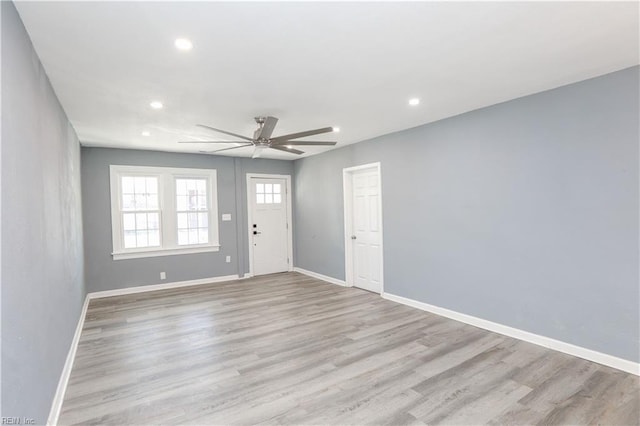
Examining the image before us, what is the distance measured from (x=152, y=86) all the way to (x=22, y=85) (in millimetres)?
1131

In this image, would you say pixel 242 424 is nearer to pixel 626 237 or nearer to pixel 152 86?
pixel 152 86

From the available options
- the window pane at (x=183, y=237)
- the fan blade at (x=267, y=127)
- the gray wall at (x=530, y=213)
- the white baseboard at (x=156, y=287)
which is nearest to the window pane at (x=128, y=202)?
the window pane at (x=183, y=237)

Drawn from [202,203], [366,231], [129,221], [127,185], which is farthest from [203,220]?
[366,231]

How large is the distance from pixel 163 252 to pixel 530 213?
225 inches

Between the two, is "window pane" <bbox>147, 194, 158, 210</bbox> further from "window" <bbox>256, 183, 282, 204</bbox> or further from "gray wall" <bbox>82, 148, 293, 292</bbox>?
"window" <bbox>256, 183, 282, 204</bbox>

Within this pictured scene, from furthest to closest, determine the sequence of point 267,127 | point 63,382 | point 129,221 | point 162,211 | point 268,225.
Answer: point 268,225 < point 162,211 < point 129,221 < point 267,127 < point 63,382

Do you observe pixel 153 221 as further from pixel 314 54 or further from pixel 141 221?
pixel 314 54

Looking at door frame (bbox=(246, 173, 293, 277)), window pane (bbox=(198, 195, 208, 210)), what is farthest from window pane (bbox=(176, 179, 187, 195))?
door frame (bbox=(246, 173, 293, 277))

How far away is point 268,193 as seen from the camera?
285 inches

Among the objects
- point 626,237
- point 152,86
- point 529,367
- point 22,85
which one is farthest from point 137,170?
point 626,237

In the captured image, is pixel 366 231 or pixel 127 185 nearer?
pixel 366 231

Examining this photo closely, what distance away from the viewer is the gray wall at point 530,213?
2.84 metres

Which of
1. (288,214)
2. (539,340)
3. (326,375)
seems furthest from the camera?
(288,214)

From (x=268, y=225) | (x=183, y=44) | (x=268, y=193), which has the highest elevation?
(x=183, y=44)
